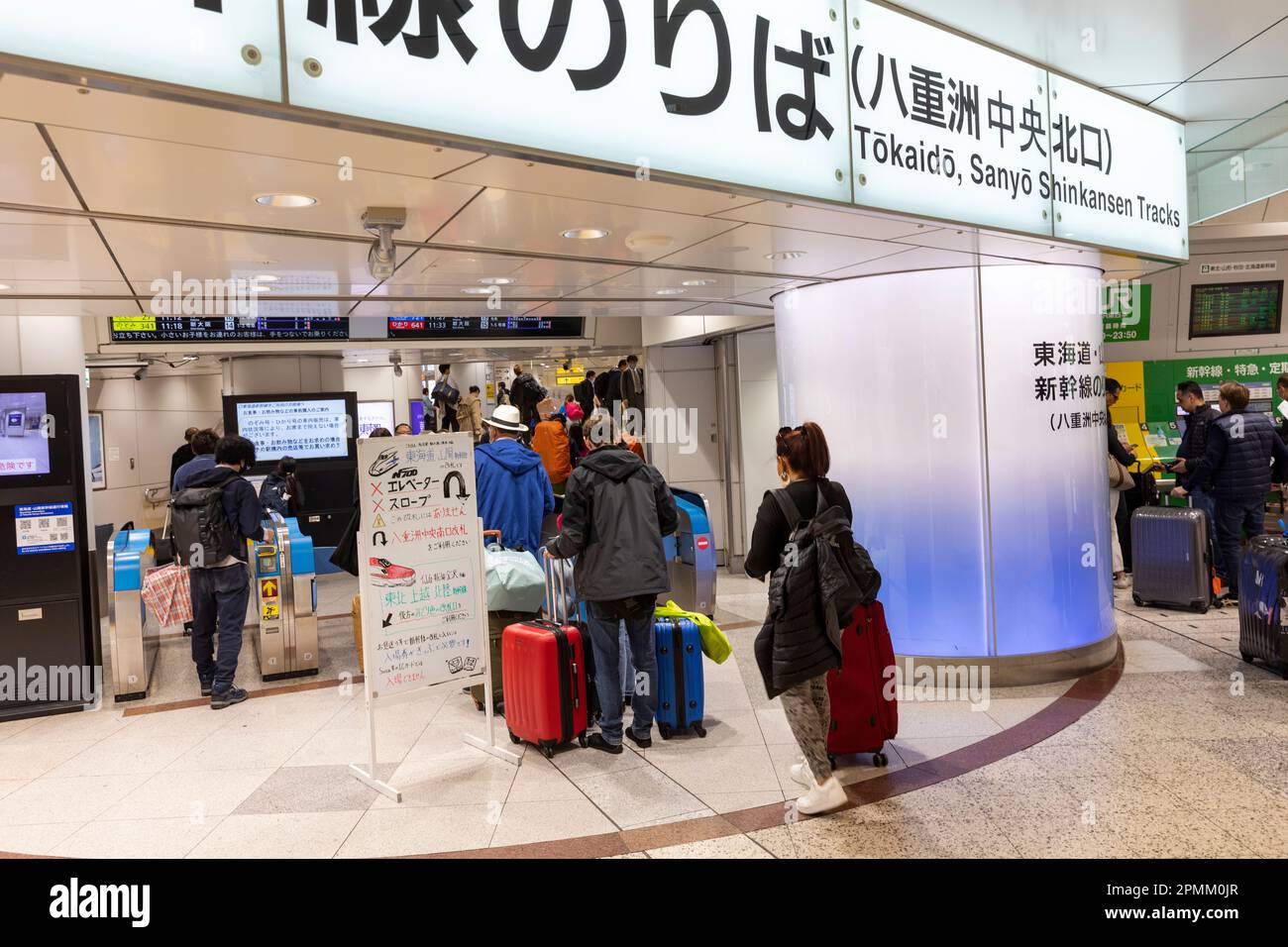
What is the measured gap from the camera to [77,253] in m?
4.45

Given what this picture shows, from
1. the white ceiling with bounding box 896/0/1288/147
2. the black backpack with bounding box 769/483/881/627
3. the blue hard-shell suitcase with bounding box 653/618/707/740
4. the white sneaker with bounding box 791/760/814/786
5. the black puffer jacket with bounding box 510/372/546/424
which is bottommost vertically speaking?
the white sneaker with bounding box 791/760/814/786

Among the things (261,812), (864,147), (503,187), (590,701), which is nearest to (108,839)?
(261,812)

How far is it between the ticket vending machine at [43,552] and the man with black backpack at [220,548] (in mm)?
705

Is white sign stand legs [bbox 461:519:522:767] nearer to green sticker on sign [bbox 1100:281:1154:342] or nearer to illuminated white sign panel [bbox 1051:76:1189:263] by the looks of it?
illuminated white sign panel [bbox 1051:76:1189:263]

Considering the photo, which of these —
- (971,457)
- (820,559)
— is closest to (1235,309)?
(971,457)

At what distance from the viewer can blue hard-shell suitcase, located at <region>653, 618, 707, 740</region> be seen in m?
5.03

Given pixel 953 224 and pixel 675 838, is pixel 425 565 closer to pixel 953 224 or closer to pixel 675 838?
pixel 675 838

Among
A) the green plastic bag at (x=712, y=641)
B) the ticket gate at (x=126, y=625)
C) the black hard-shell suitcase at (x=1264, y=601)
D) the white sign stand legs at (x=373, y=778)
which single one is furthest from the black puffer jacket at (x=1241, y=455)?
the ticket gate at (x=126, y=625)

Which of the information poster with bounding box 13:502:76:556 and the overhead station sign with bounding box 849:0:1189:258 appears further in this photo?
the information poster with bounding box 13:502:76:556

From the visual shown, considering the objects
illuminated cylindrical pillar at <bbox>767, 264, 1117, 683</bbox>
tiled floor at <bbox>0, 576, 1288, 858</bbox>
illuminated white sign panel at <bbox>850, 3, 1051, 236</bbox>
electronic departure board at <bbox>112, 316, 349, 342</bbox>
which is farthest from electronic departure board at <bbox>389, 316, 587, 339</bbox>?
illuminated white sign panel at <bbox>850, 3, 1051, 236</bbox>

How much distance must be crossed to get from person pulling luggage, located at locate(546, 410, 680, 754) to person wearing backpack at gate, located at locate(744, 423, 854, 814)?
2.78 ft

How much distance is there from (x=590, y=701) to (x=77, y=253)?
3.56 metres

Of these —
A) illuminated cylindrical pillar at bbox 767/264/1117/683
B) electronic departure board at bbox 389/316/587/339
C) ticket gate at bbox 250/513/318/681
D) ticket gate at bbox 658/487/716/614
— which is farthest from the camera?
electronic departure board at bbox 389/316/587/339

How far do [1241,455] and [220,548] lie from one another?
792 centimetres
